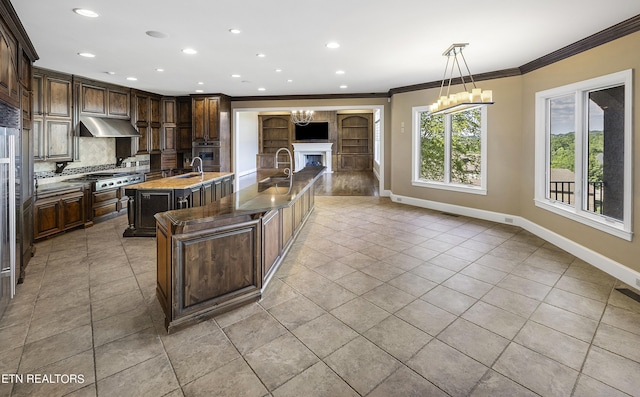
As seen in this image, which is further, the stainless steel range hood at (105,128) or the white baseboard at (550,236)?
the stainless steel range hood at (105,128)

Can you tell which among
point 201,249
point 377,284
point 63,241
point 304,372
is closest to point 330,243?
point 377,284

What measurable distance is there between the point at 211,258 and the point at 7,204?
65.8 inches

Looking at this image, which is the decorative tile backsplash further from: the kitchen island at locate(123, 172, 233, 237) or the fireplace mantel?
the fireplace mantel

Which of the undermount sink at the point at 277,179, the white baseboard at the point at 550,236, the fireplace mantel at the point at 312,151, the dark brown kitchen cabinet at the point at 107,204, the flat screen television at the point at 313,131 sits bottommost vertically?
the white baseboard at the point at 550,236

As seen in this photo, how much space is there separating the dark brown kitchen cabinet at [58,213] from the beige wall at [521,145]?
20.4ft

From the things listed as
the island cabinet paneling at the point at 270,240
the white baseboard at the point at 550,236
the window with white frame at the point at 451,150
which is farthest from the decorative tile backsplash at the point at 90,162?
the window with white frame at the point at 451,150

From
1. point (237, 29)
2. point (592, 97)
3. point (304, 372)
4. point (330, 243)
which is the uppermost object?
point (237, 29)

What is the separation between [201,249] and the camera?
262cm

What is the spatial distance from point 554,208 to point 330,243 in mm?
3205

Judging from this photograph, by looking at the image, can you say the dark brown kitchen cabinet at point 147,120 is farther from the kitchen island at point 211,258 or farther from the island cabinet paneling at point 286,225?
the kitchen island at point 211,258

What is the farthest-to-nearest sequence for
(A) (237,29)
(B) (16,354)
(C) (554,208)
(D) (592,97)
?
(C) (554,208), (D) (592,97), (A) (237,29), (B) (16,354)

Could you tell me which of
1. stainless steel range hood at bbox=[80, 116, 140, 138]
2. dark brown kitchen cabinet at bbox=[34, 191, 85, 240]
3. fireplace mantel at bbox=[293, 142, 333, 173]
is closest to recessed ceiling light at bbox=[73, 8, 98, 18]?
dark brown kitchen cabinet at bbox=[34, 191, 85, 240]

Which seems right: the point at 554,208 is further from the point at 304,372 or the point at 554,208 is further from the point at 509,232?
the point at 304,372

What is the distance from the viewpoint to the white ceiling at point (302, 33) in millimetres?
3184
